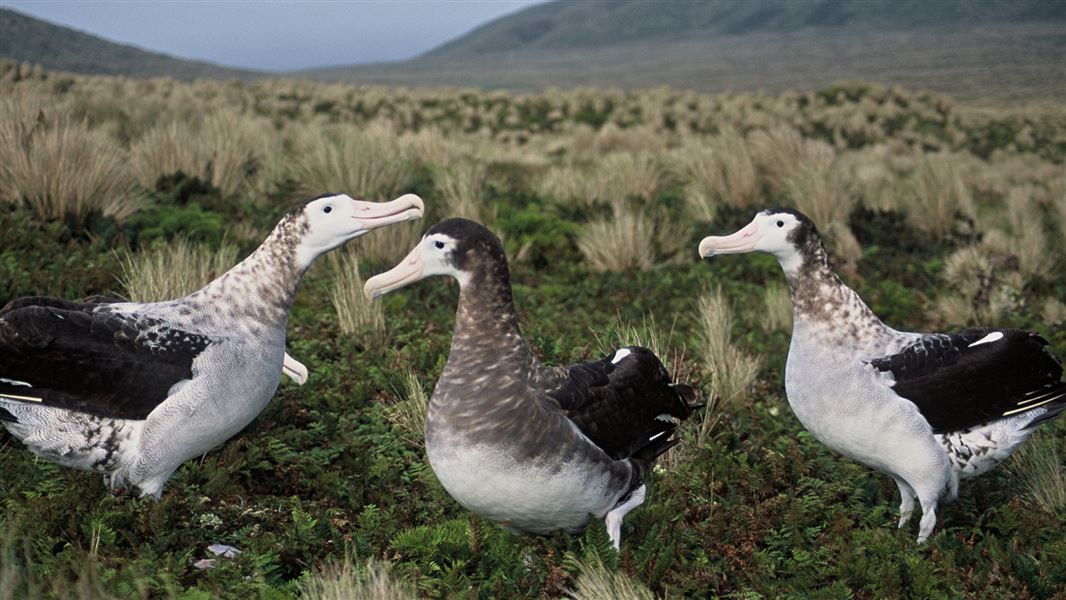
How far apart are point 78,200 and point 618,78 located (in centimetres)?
9292

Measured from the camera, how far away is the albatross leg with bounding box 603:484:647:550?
3.72 m

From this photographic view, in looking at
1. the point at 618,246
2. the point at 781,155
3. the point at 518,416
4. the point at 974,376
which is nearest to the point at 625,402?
the point at 518,416

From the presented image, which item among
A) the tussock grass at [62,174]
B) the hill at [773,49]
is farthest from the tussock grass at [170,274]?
the hill at [773,49]

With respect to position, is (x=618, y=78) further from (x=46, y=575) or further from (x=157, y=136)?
(x=46, y=575)

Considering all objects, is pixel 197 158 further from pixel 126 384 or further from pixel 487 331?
pixel 487 331

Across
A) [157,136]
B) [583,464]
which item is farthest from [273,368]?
[157,136]

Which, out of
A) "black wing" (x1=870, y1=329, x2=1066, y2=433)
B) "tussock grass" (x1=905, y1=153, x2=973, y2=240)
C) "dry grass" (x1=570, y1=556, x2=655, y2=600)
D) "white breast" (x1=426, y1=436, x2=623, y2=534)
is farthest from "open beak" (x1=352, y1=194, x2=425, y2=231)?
"tussock grass" (x1=905, y1=153, x2=973, y2=240)

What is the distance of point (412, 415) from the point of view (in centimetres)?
509

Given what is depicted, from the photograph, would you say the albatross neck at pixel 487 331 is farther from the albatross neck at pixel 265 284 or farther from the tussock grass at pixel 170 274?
the tussock grass at pixel 170 274

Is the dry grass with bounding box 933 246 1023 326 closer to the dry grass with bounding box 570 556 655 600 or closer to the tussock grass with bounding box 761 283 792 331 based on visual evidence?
the tussock grass with bounding box 761 283 792 331

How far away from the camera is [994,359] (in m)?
4.24

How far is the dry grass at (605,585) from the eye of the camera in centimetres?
312

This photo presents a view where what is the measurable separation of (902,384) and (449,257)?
2066 mm

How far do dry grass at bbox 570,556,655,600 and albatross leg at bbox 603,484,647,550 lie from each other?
0.83 ft
